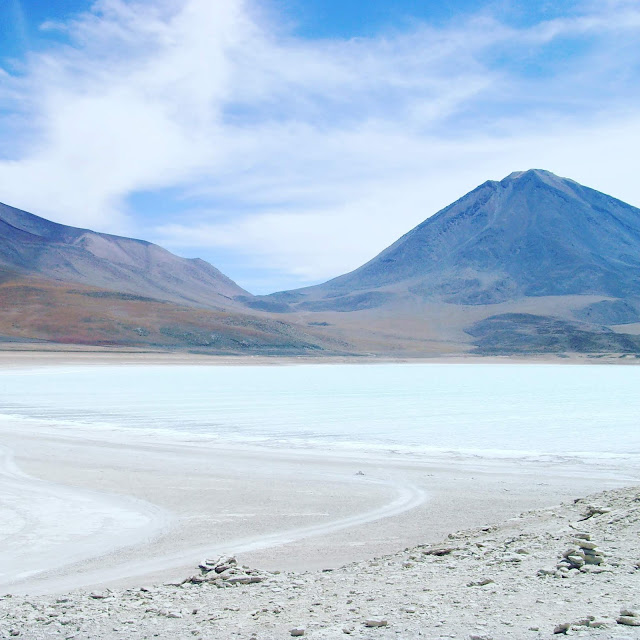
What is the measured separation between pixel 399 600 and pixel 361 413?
60.0 feet

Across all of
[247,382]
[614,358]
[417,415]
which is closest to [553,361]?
[614,358]

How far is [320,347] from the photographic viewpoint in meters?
96.8

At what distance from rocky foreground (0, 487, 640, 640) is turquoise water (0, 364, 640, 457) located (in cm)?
904

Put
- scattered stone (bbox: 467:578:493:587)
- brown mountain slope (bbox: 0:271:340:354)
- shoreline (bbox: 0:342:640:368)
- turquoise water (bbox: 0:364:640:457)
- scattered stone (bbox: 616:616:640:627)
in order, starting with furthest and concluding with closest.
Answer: brown mountain slope (bbox: 0:271:340:354) < shoreline (bbox: 0:342:640:368) < turquoise water (bbox: 0:364:640:457) < scattered stone (bbox: 467:578:493:587) < scattered stone (bbox: 616:616:640:627)

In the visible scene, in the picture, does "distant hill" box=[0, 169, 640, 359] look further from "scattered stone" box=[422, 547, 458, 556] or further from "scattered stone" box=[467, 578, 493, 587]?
"scattered stone" box=[467, 578, 493, 587]

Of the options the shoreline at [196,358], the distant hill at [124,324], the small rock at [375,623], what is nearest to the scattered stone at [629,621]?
the small rock at [375,623]

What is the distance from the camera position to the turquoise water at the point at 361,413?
17.2 m

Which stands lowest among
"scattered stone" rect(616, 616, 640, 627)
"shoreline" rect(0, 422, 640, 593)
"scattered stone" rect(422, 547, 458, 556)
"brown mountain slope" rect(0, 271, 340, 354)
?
"shoreline" rect(0, 422, 640, 593)

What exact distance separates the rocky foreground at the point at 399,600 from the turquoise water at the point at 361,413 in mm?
9036

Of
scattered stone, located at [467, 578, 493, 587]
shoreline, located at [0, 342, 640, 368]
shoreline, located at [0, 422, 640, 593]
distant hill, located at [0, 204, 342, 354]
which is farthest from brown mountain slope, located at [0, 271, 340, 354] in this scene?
scattered stone, located at [467, 578, 493, 587]

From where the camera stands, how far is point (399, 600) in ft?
Result: 17.9

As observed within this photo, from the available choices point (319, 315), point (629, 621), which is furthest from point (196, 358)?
point (319, 315)

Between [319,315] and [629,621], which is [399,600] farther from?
[319,315]

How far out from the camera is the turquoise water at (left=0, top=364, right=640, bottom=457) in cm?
1722
